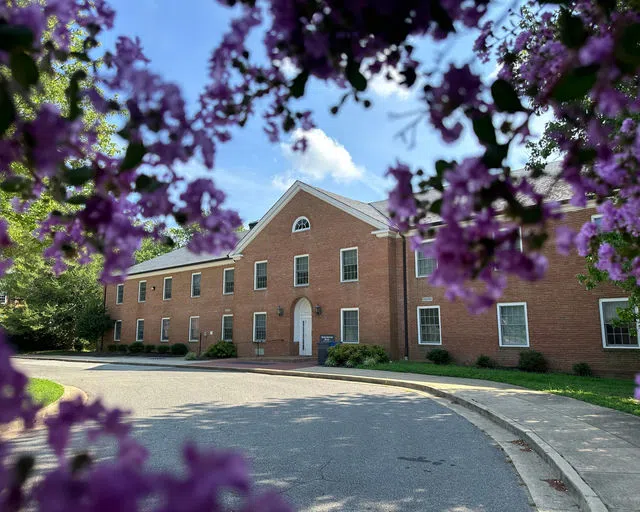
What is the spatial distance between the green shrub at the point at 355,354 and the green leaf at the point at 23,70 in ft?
65.7

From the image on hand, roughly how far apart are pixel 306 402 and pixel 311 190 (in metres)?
17.1

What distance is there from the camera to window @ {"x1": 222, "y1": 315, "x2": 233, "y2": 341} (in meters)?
30.9

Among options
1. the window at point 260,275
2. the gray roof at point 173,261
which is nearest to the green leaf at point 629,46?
Result: the window at point 260,275

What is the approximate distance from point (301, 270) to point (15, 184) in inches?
1001

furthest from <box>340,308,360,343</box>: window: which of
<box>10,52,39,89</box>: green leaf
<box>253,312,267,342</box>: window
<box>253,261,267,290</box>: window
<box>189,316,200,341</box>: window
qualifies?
<box>10,52,39,89</box>: green leaf

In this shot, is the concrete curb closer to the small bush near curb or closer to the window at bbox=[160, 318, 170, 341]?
the small bush near curb

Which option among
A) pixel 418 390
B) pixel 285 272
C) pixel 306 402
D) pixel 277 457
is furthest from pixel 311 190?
pixel 277 457

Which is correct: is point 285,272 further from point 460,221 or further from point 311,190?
point 460,221

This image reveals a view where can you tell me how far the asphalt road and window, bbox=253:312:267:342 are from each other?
14918 mm

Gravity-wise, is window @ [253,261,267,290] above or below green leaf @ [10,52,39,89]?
above

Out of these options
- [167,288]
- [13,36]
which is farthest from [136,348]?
[13,36]

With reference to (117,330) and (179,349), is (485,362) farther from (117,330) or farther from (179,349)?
(117,330)

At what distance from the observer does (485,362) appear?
65.8 ft

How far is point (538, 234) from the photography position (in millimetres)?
1434
